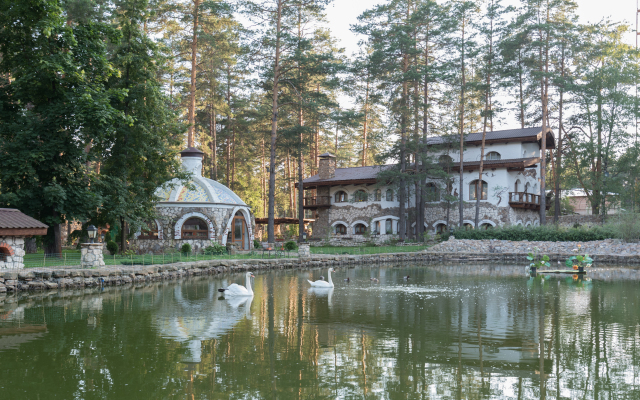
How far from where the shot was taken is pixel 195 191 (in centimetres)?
2772

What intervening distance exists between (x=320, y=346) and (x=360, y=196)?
33029 millimetres

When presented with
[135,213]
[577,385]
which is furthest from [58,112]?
[577,385]

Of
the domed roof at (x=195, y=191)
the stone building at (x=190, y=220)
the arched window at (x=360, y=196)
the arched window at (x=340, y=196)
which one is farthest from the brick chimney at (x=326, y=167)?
the stone building at (x=190, y=220)

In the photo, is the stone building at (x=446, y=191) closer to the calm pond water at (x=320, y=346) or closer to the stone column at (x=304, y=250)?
the stone column at (x=304, y=250)

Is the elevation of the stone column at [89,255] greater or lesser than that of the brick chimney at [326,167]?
lesser

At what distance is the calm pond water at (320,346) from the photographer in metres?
6.05

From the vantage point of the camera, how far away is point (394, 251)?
30578 mm

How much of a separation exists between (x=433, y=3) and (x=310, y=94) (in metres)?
9.96

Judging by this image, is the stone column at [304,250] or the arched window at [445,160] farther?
the arched window at [445,160]

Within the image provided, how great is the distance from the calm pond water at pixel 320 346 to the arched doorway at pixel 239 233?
14649mm

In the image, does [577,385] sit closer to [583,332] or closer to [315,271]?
[583,332]

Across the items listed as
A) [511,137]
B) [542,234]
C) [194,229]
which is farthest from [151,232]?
[511,137]

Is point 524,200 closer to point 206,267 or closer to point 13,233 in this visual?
point 206,267

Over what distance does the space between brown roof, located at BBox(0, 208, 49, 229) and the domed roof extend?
11422 mm
